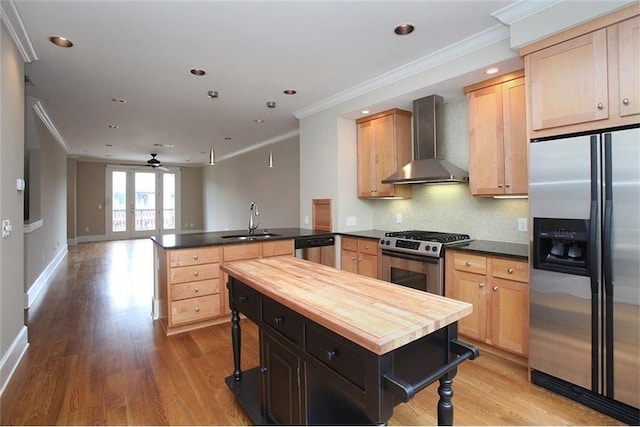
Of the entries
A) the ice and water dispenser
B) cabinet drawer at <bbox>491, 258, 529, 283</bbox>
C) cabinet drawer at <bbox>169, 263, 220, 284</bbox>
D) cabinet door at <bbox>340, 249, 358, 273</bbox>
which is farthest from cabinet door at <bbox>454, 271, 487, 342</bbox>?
cabinet drawer at <bbox>169, 263, 220, 284</bbox>

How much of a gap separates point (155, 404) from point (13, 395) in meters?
0.98

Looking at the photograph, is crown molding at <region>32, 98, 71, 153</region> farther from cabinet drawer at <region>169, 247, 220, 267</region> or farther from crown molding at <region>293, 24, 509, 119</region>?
crown molding at <region>293, 24, 509, 119</region>

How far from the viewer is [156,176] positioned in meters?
11.3

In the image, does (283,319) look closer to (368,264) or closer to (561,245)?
(561,245)

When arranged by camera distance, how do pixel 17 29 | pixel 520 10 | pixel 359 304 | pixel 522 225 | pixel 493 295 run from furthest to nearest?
1. pixel 522 225
2. pixel 493 295
3. pixel 17 29
4. pixel 520 10
5. pixel 359 304

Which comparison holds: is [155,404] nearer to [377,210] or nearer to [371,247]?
[371,247]

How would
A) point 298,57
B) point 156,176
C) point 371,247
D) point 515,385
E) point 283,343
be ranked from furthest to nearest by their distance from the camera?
point 156,176 < point 371,247 < point 298,57 < point 515,385 < point 283,343

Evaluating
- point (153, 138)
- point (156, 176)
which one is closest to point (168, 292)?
point (153, 138)

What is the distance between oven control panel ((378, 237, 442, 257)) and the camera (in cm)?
295

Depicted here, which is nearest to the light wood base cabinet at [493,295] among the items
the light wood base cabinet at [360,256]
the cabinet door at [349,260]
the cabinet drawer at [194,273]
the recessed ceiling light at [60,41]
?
the light wood base cabinet at [360,256]

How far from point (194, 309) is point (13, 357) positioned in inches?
52.9

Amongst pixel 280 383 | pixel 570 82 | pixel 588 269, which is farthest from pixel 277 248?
pixel 570 82

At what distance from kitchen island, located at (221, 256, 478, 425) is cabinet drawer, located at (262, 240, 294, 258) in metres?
1.71

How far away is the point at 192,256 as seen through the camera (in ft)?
10.6
